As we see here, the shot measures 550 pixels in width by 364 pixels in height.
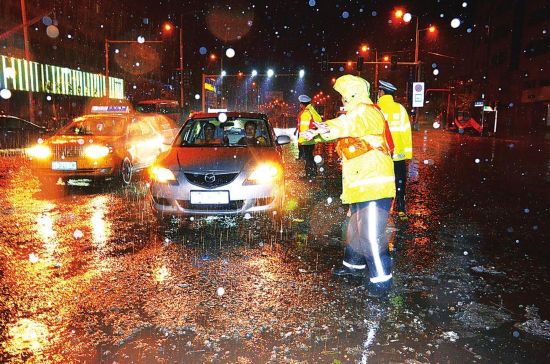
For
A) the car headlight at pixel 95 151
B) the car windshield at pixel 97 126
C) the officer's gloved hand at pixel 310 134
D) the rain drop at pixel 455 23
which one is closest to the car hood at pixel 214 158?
the officer's gloved hand at pixel 310 134

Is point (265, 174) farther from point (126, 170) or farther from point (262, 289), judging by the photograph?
point (126, 170)

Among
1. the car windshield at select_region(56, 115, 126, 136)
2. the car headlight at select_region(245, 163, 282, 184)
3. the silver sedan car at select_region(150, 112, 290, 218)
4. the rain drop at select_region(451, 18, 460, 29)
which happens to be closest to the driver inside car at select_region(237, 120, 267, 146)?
the silver sedan car at select_region(150, 112, 290, 218)

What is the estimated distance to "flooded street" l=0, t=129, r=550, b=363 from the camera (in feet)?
10.6

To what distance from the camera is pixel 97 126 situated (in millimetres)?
10500

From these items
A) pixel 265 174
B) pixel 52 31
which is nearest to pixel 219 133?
pixel 265 174

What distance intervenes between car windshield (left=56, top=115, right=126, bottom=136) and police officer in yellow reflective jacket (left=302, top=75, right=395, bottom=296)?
7317 millimetres

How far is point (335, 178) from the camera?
1112 centimetres

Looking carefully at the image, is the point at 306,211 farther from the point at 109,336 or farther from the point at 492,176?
the point at 492,176

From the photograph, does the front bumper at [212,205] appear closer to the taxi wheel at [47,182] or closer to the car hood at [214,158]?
the car hood at [214,158]

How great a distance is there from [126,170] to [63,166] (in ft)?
4.21

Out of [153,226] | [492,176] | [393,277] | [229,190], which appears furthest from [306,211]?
[492,176]

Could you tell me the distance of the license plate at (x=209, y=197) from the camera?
5.87 metres

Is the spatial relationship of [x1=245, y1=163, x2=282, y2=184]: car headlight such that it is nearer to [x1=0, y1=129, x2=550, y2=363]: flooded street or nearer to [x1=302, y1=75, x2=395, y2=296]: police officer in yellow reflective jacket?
[x1=0, y1=129, x2=550, y2=363]: flooded street

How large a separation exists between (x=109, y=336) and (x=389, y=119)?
4709 millimetres
